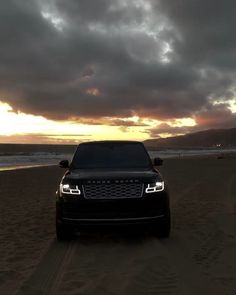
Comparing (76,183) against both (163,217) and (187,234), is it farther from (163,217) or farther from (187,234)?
(187,234)

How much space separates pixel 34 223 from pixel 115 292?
16.4 ft

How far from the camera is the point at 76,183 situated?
7477mm

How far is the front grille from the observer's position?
7344mm

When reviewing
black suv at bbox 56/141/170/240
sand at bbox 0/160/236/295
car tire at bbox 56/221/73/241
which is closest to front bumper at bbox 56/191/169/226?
black suv at bbox 56/141/170/240

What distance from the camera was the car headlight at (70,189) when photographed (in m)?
7.41

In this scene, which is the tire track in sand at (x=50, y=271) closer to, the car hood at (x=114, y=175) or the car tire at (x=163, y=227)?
the car hood at (x=114, y=175)

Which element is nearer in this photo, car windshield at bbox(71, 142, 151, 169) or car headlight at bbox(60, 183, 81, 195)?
car headlight at bbox(60, 183, 81, 195)

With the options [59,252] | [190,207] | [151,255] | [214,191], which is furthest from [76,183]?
[214,191]

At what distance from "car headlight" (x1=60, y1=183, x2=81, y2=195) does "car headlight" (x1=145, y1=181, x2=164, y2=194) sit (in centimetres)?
113

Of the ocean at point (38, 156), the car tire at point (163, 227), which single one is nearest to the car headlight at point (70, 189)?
the car tire at point (163, 227)

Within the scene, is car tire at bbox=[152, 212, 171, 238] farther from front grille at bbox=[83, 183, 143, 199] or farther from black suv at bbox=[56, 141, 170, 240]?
front grille at bbox=[83, 183, 143, 199]

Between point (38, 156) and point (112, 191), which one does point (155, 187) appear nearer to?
point (112, 191)

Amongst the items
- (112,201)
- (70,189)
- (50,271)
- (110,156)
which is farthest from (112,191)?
(50,271)

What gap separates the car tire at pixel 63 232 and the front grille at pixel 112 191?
701 mm
